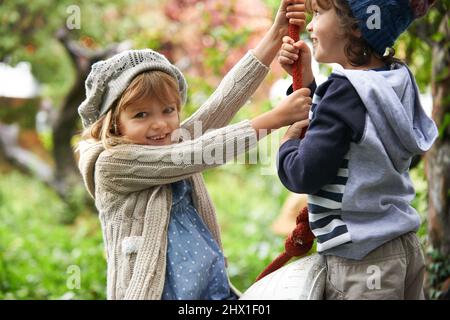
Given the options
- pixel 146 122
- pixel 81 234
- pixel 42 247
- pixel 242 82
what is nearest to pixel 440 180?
pixel 242 82

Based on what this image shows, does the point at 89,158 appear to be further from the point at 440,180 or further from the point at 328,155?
the point at 440,180

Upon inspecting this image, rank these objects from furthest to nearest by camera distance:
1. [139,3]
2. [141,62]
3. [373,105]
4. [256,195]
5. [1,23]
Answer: [256,195]
[139,3]
[1,23]
[141,62]
[373,105]

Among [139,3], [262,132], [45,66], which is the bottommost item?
[262,132]

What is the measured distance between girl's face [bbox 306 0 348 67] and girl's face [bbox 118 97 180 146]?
0.54 meters

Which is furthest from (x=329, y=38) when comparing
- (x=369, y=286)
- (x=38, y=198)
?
(x=38, y=198)

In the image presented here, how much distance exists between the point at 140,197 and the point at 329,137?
0.70 metres

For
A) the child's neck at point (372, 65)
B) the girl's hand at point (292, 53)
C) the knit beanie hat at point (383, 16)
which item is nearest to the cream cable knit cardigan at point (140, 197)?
the girl's hand at point (292, 53)

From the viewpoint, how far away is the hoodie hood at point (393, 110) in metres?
1.83

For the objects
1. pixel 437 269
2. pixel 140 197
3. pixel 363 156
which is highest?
pixel 363 156

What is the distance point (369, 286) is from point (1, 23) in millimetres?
5723

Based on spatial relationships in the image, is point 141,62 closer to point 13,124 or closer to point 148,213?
point 148,213

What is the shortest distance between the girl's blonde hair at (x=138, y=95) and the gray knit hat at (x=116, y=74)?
0.02 metres

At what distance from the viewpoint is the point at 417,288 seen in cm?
201

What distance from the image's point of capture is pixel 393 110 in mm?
1829
